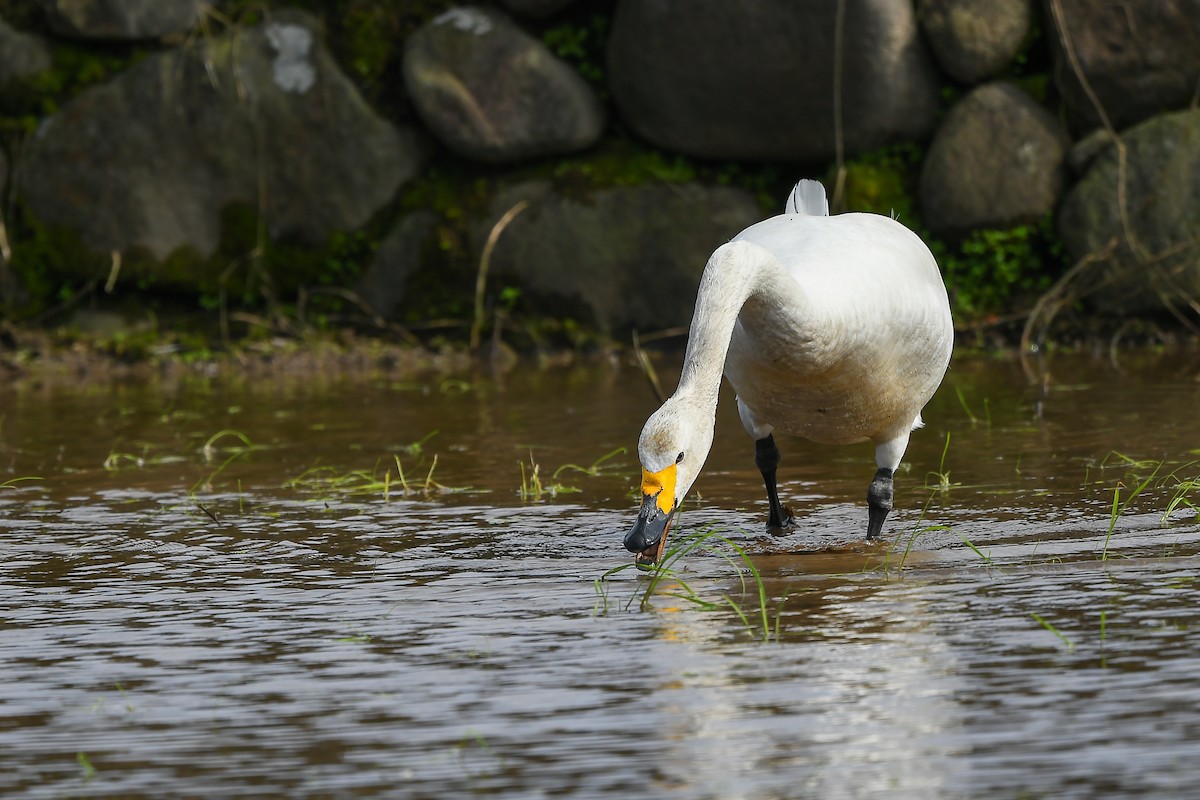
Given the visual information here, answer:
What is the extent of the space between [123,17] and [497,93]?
10.2 ft

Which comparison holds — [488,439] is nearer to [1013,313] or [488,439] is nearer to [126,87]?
[1013,313]

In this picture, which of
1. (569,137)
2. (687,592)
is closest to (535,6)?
(569,137)

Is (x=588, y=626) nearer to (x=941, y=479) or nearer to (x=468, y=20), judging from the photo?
(x=941, y=479)

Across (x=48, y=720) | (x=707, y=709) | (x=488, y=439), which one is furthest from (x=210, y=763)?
(x=488, y=439)

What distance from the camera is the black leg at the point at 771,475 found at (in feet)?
21.0

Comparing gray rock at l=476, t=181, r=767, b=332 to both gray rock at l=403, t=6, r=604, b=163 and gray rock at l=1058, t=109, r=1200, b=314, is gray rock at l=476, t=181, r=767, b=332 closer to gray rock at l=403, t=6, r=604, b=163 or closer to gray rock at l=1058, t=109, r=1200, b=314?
gray rock at l=403, t=6, r=604, b=163

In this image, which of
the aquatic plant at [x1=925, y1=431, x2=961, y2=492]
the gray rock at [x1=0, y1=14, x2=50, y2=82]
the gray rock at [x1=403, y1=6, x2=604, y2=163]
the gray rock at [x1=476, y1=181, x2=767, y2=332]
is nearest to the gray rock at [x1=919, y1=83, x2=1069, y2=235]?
the gray rock at [x1=476, y1=181, x2=767, y2=332]

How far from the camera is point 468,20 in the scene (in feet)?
45.6

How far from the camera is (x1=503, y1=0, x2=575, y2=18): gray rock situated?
548 inches

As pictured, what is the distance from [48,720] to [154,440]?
548 centimetres

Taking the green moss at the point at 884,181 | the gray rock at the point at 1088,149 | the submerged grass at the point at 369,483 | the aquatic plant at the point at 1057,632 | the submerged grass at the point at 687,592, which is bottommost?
the submerged grass at the point at 369,483

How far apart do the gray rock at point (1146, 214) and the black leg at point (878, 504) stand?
20.6 ft

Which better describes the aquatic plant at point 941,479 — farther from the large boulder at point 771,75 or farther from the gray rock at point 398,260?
the gray rock at point 398,260

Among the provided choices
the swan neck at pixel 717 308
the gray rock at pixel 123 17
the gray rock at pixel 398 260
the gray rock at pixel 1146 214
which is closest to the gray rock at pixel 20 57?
the gray rock at pixel 123 17
